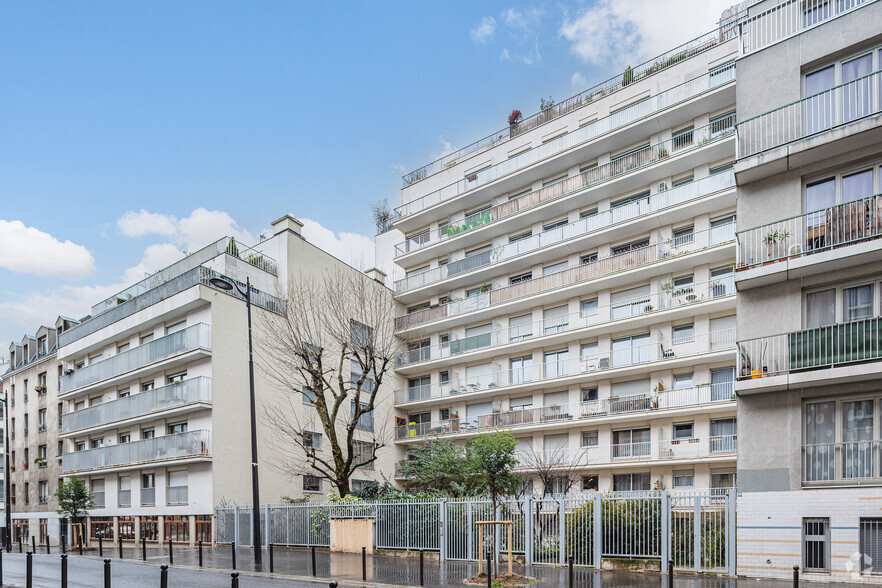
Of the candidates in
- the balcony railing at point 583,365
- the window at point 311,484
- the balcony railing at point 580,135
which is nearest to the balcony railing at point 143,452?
the window at point 311,484

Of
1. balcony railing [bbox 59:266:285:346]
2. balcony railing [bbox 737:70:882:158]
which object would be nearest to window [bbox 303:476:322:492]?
balcony railing [bbox 59:266:285:346]

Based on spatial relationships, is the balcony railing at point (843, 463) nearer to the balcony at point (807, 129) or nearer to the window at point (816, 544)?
the window at point (816, 544)

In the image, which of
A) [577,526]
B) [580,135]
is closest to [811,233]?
[577,526]

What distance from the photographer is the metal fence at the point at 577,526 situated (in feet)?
47.7

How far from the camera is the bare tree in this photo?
2514cm

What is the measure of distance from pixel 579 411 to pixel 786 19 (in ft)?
59.6

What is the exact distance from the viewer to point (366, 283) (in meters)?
35.0

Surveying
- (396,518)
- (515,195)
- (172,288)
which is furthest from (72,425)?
(515,195)

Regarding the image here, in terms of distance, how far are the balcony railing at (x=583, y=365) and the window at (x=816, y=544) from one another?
1234 cm

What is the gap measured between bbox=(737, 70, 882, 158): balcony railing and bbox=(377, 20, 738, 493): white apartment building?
10.9 m

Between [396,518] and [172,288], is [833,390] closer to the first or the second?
[396,518]

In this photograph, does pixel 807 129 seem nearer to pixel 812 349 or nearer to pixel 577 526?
pixel 812 349

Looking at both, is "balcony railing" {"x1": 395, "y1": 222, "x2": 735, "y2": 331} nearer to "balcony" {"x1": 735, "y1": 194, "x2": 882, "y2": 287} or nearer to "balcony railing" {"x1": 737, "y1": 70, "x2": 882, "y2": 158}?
"balcony railing" {"x1": 737, "y1": 70, "x2": 882, "y2": 158}

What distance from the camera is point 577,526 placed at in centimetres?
1653
